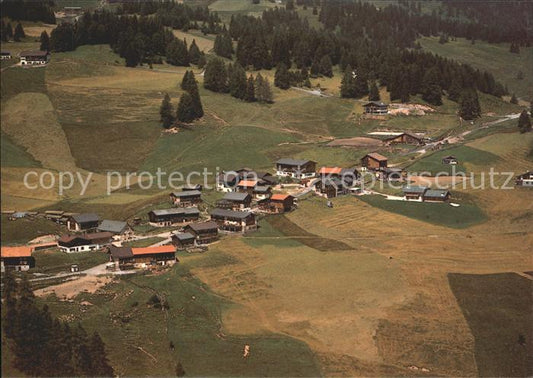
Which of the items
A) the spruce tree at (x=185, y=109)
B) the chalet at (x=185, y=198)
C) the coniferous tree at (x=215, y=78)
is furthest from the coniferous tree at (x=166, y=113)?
the chalet at (x=185, y=198)

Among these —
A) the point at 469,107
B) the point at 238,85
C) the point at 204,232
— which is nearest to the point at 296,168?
the point at 204,232

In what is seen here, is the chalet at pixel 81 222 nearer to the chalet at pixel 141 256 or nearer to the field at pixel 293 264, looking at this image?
the field at pixel 293 264

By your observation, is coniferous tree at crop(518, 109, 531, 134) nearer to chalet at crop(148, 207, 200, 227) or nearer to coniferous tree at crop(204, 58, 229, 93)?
coniferous tree at crop(204, 58, 229, 93)

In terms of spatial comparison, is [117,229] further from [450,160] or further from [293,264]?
[450,160]

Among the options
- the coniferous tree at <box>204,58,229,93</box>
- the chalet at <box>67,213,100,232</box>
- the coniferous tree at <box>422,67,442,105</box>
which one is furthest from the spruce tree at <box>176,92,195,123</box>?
the coniferous tree at <box>422,67,442,105</box>

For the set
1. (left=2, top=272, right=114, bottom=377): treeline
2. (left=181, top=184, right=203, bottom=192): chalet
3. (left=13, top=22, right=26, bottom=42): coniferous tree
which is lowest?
(left=181, top=184, right=203, bottom=192): chalet

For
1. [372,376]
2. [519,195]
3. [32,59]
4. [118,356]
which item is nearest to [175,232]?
[118,356]
